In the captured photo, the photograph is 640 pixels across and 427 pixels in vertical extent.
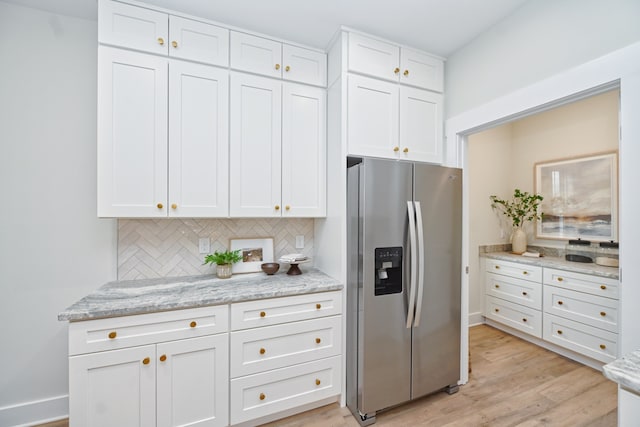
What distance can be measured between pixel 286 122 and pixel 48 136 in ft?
5.47

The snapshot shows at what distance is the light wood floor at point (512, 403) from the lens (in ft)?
6.11

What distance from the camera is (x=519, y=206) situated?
3.51 meters

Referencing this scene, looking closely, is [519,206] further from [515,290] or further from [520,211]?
Answer: [515,290]

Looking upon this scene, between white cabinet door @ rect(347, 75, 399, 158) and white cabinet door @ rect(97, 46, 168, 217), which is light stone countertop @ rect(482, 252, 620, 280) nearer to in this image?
white cabinet door @ rect(347, 75, 399, 158)

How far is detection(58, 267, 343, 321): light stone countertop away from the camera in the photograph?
1466 mm

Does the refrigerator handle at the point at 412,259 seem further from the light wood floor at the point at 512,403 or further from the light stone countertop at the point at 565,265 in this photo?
the light stone countertop at the point at 565,265

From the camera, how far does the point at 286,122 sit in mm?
2125

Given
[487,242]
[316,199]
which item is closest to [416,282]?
[316,199]

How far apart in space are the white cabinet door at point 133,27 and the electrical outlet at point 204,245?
1.36 m

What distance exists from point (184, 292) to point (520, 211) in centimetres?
392

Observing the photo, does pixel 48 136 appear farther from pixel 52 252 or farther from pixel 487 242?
pixel 487 242

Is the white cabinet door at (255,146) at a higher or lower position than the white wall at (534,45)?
lower

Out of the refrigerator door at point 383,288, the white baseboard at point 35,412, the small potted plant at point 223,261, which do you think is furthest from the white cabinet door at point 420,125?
the white baseboard at point 35,412

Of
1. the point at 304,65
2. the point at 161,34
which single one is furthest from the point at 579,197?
the point at 161,34
